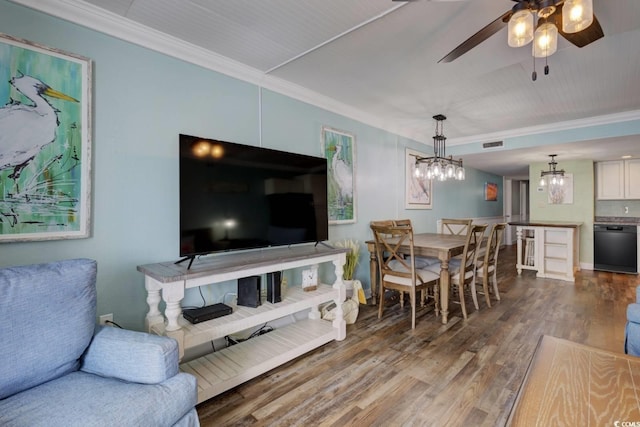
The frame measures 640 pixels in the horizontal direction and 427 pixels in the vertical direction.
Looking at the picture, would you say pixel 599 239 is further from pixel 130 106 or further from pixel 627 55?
pixel 130 106

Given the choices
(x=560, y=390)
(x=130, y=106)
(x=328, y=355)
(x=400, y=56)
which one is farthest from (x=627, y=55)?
(x=130, y=106)

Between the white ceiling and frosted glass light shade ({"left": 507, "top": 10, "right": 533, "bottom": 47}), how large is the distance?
0.34 m

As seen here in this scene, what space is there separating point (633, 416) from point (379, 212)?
3109 millimetres

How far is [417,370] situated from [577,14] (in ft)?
7.13

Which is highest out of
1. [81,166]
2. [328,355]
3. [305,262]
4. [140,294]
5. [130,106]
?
[130,106]

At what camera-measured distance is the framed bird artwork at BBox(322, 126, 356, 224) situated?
10.8 feet

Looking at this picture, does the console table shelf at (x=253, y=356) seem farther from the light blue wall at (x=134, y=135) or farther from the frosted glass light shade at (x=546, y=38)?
the frosted glass light shade at (x=546, y=38)

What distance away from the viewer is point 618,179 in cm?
571

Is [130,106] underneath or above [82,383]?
above

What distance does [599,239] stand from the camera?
5512 millimetres

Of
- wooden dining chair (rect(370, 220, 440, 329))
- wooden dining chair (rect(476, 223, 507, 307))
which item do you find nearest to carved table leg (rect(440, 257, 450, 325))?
wooden dining chair (rect(370, 220, 440, 329))

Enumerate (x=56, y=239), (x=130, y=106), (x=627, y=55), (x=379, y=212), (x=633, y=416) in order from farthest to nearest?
1. (x=379, y=212)
2. (x=627, y=55)
3. (x=130, y=106)
4. (x=56, y=239)
5. (x=633, y=416)

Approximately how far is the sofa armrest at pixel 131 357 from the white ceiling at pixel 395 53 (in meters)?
1.79

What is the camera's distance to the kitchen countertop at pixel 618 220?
17.6ft
